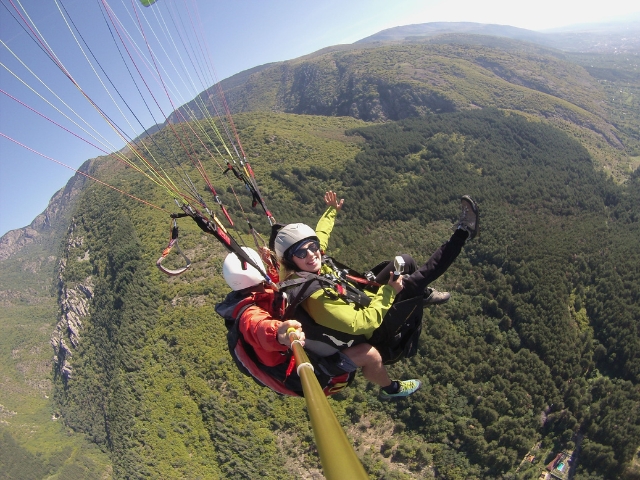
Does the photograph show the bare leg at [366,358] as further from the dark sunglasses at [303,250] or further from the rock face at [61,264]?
the rock face at [61,264]

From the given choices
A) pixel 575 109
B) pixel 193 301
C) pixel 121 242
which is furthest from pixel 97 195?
pixel 575 109

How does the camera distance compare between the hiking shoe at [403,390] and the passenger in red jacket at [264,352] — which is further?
the hiking shoe at [403,390]

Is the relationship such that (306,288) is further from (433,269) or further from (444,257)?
(444,257)

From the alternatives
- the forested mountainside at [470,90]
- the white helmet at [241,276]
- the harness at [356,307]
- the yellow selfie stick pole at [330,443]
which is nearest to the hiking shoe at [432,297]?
the harness at [356,307]

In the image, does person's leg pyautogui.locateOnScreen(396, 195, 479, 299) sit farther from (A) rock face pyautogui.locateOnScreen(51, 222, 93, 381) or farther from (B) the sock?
(A) rock face pyautogui.locateOnScreen(51, 222, 93, 381)

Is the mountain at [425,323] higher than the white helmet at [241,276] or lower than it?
lower

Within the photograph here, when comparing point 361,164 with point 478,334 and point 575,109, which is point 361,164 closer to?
point 478,334

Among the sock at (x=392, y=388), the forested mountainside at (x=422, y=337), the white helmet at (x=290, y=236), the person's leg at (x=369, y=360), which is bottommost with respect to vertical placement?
the forested mountainside at (x=422, y=337)

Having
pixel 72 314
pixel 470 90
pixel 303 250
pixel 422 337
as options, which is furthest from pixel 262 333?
pixel 470 90
